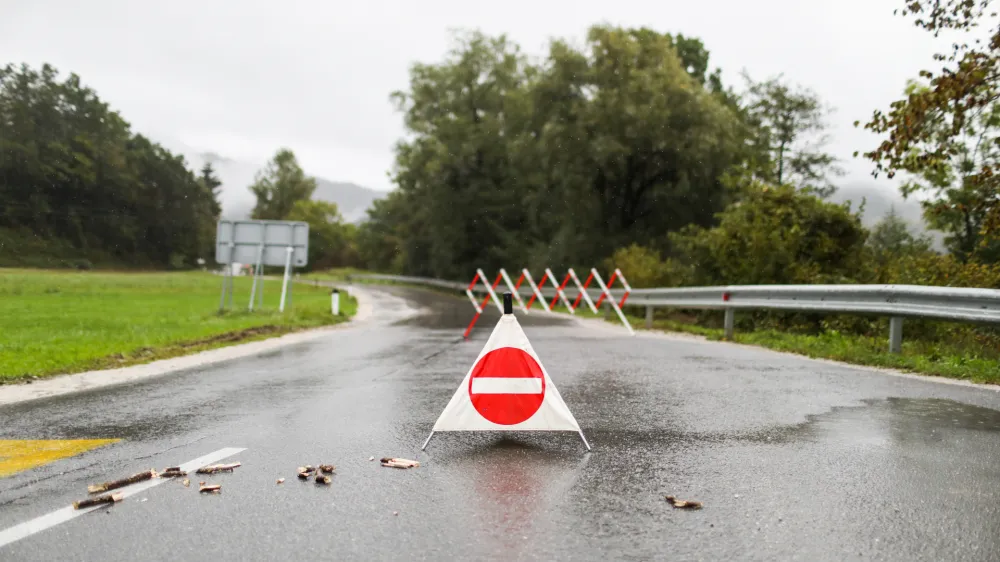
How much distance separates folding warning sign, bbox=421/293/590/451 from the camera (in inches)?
230

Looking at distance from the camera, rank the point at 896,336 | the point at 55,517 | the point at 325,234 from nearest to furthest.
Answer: the point at 55,517, the point at 896,336, the point at 325,234

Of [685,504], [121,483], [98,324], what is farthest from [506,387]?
[98,324]

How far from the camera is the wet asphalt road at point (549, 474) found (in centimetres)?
366

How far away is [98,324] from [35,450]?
44.4 feet

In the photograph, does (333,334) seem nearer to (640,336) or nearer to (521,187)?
(640,336)

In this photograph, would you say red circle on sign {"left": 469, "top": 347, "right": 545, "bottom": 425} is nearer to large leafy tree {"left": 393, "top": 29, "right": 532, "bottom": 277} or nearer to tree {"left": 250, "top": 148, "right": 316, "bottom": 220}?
large leafy tree {"left": 393, "top": 29, "right": 532, "bottom": 277}

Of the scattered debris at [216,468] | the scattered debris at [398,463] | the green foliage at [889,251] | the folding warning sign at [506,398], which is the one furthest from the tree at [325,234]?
the scattered debris at [398,463]

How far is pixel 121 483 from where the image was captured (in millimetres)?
4641

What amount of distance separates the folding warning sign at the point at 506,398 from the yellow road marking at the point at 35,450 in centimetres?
250

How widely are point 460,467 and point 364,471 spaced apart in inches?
23.9

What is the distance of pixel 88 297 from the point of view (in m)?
22.9

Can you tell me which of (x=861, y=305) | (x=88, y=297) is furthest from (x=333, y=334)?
(x=861, y=305)

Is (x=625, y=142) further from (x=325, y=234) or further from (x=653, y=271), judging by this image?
(x=325, y=234)

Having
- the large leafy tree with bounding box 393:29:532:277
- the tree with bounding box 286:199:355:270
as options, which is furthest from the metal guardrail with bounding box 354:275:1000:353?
the tree with bounding box 286:199:355:270
